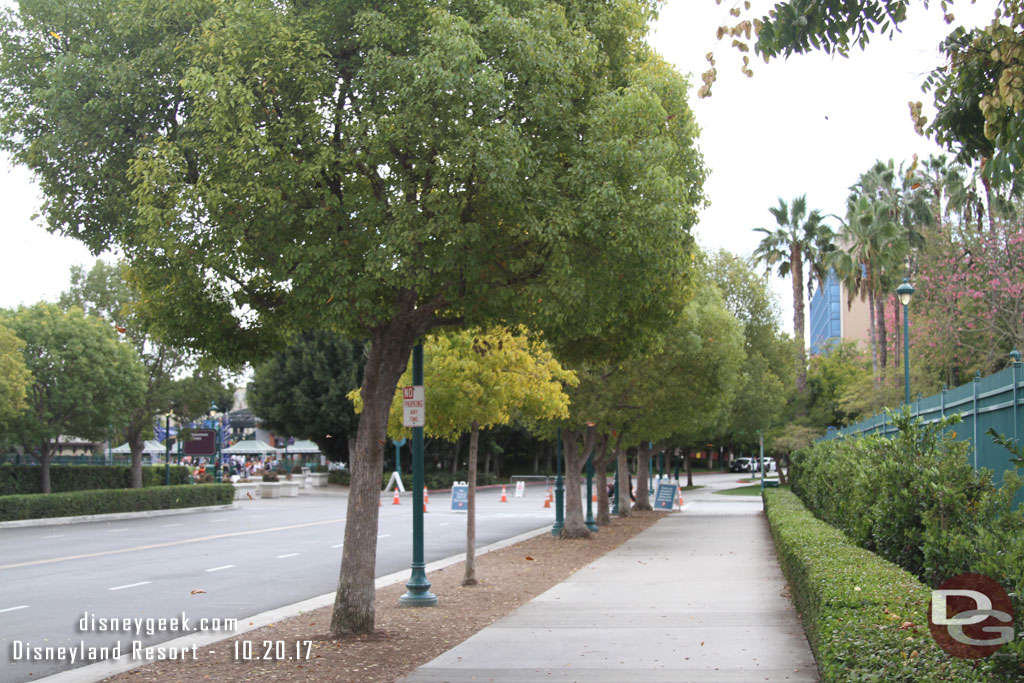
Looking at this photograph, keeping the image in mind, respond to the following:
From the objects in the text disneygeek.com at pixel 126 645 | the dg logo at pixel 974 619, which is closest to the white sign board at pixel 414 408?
the text disneygeek.com at pixel 126 645

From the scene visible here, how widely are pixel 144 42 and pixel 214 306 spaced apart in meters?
2.70

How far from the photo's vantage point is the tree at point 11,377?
98.2ft

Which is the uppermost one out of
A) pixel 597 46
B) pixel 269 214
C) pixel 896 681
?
pixel 597 46

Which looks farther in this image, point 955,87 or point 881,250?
point 881,250

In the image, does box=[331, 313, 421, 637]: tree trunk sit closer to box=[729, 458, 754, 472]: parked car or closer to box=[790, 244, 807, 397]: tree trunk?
box=[790, 244, 807, 397]: tree trunk

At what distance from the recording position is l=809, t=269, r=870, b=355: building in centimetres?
8501

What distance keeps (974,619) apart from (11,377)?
31.4 m

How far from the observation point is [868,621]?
5746mm

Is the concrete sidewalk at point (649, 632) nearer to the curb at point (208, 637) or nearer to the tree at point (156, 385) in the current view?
the curb at point (208, 637)

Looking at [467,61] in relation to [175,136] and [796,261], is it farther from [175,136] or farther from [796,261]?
[796,261]

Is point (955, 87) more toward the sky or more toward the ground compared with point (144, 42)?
more toward the ground

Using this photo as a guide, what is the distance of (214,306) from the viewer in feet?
31.8

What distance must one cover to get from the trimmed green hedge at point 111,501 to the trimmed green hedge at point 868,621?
84.7ft

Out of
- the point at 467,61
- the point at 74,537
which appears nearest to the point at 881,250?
the point at 74,537
